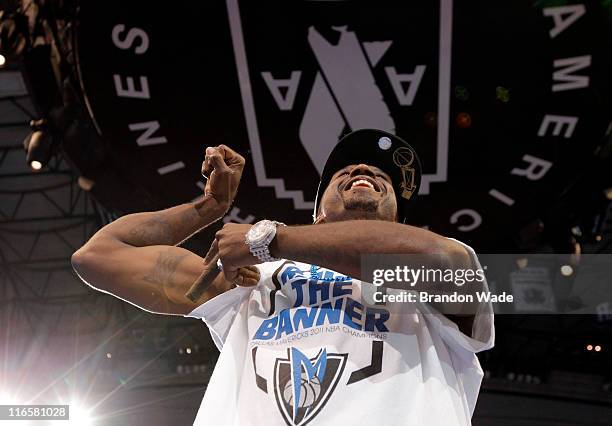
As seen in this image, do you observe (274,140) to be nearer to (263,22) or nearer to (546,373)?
(263,22)

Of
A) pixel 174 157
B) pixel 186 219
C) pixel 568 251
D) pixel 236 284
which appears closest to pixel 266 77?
pixel 174 157

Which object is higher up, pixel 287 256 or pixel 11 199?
pixel 287 256

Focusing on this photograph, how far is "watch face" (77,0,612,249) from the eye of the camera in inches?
137

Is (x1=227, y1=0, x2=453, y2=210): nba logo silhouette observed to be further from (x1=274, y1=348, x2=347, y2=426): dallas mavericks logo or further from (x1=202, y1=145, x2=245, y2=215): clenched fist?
(x1=274, y1=348, x2=347, y2=426): dallas mavericks logo

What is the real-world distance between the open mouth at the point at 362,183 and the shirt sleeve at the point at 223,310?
0.47 meters

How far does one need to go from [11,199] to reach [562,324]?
878 centimetres

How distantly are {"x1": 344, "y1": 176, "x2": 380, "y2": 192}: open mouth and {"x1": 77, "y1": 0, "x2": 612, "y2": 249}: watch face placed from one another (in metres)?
1.28

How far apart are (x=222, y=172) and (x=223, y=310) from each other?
0.42m

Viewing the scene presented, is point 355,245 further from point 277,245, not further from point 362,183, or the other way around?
point 362,183

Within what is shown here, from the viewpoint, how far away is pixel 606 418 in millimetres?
10086

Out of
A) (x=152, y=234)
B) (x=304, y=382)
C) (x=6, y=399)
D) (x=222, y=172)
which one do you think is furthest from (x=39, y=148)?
(x=6, y=399)

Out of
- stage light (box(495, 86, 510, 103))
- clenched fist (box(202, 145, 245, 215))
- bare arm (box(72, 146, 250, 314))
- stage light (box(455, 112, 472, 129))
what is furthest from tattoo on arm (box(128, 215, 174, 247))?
stage light (box(495, 86, 510, 103))

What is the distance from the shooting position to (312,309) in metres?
2.15

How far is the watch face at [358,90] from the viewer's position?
3492 mm
